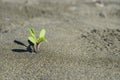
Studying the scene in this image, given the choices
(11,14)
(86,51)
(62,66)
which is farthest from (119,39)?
(11,14)

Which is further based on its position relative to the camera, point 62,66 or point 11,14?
point 11,14

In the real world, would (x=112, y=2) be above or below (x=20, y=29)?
below

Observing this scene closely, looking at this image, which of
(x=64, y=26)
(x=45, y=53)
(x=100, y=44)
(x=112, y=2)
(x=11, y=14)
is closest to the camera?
(x=45, y=53)

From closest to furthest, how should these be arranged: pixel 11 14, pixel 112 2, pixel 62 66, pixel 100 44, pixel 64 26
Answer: pixel 62 66, pixel 100 44, pixel 64 26, pixel 11 14, pixel 112 2

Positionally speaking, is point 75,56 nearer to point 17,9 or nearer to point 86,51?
point 86,51

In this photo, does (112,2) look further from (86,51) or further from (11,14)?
(86,51)

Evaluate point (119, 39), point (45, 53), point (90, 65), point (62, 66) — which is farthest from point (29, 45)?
point (119, 39)
